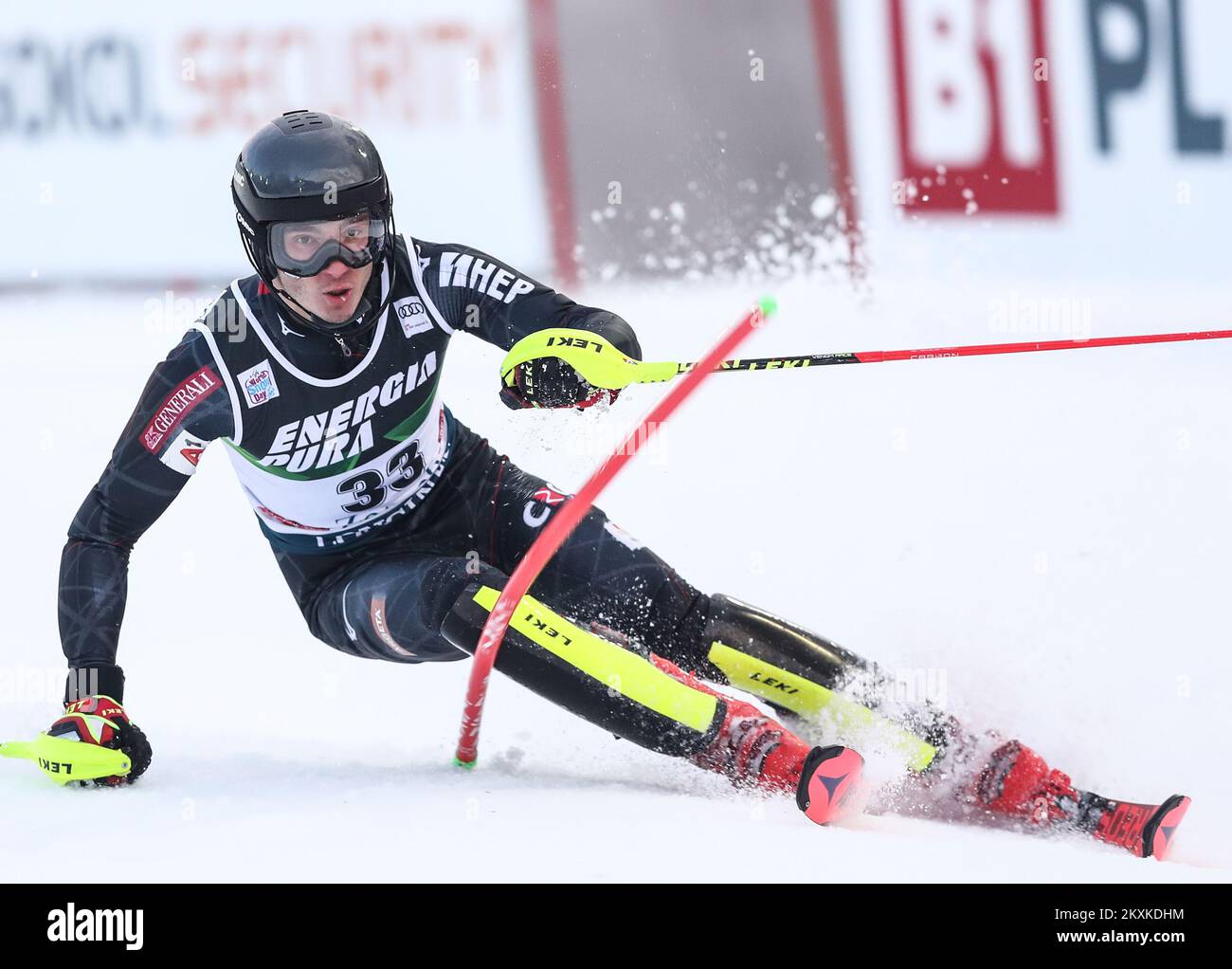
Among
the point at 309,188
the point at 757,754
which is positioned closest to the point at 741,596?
the point at 757,754

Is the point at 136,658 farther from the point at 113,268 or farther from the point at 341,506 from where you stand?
the point at 113,268

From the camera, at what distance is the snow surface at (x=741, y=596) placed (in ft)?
8.90

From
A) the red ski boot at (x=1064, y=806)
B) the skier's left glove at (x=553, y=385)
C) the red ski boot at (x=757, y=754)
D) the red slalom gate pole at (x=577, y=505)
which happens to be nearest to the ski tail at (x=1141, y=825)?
the red ski boot at (x=1064, y=806)

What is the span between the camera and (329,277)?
10.6 feet

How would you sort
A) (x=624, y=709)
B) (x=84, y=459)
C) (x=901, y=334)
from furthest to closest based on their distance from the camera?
(x=901, y=334) → (x=84, y=459) → (x=624, y=709)

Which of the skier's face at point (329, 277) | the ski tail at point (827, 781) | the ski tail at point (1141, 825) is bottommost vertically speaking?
the ski tail at point (1141, 825)

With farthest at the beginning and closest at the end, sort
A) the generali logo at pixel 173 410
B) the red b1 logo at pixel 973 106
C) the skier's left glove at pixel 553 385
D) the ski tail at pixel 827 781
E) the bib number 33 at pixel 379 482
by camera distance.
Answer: the red b1 logo at pixel 973 106 < the bib number 33 at pixel 379 482 < the generali logo at pixel 173 410 < the skier's left glove at pixel 553 385 < the ski tail at pixel 827 781

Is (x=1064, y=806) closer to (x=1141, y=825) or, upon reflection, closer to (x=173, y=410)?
(x=1141, y=825)

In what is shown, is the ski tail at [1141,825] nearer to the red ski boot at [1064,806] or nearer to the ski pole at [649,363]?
the red ski boot at [1064,806]

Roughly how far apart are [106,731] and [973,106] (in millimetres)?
5226

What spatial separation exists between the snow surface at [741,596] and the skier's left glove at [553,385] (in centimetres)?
41

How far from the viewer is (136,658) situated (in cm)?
449

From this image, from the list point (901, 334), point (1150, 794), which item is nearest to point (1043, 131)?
point (901, 334)

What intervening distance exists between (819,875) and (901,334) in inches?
171
